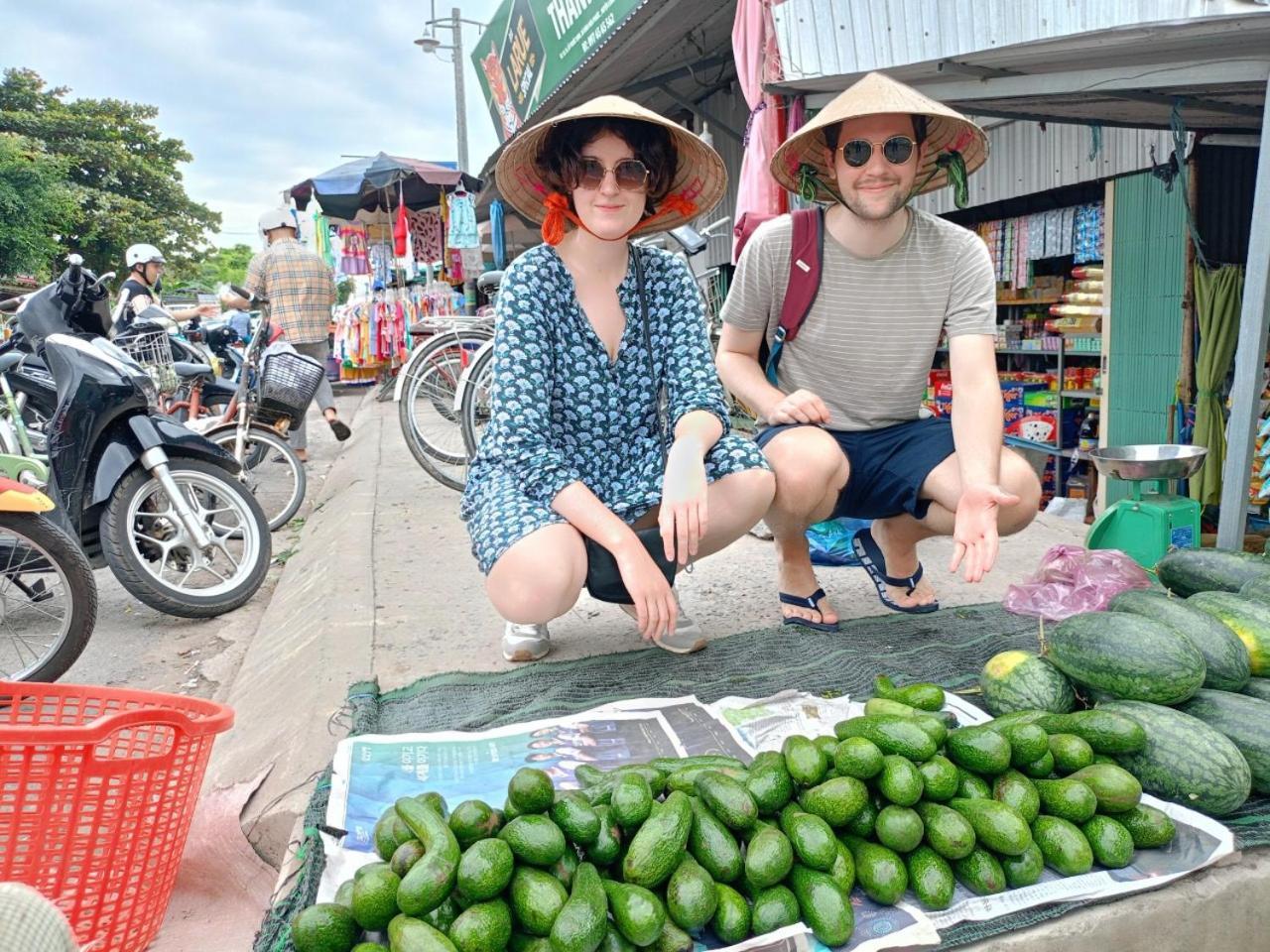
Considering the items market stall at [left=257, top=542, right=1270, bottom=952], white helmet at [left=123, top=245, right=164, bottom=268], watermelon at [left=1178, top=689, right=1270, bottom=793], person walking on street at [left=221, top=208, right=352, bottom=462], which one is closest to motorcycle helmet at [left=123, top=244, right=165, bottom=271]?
white helmet at [left=123, top=245, right=164, bottom=268]

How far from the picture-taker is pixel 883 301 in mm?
2875

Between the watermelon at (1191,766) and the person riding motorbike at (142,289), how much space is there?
7.01 meters

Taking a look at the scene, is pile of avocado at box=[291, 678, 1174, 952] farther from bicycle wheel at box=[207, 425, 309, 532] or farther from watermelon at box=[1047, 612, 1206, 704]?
bicycle wheel at box=[207, 425, 309, 532]

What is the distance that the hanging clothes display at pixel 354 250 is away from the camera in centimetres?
1388

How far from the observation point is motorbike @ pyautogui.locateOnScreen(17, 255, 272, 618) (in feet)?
12.5

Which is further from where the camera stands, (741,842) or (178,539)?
(178,539)

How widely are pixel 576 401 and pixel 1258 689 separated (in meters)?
1.91

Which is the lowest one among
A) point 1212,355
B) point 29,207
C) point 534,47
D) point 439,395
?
point 439,395

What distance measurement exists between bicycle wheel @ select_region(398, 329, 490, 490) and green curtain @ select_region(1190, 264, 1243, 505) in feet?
16.1

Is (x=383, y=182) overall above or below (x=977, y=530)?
above

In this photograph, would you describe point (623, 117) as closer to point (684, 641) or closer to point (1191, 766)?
point (684, 641)

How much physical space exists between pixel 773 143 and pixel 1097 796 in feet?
10.8

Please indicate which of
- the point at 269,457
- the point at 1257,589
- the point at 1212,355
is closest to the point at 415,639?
the point at 1257,589

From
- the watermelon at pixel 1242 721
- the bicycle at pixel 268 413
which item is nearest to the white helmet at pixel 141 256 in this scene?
the bicycle at pixel 268 413
